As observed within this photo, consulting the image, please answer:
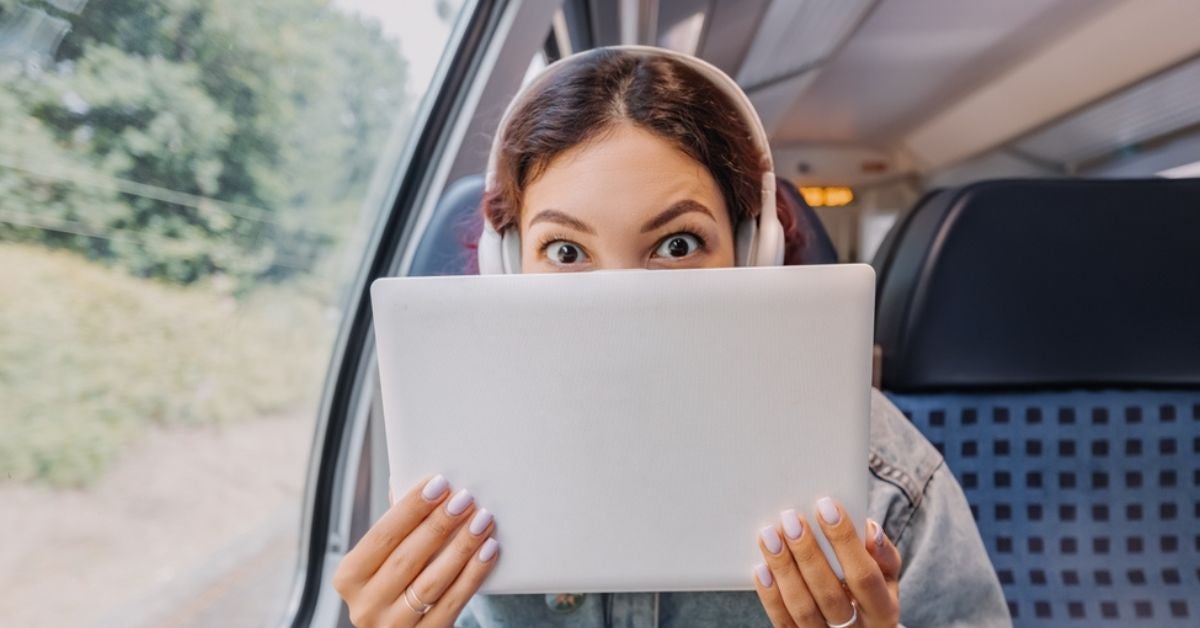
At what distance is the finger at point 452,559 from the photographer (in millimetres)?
577

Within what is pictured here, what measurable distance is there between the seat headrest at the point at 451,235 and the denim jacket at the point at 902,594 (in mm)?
541

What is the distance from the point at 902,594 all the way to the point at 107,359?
1056 millimetres

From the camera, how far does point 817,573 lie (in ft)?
1.91

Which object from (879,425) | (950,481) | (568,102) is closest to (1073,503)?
(950,481)

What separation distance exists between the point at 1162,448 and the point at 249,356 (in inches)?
60.5

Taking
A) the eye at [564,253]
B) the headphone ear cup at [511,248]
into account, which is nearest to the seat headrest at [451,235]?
the headphone ear cup at [511,248]

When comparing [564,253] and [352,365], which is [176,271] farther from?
[564,253]

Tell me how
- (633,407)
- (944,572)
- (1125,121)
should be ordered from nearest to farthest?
(633,407) < (944,572) < (1125,121)

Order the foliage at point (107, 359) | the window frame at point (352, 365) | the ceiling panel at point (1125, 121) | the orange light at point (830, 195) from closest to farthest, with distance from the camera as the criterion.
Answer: the foliage at point (107, 359)
the window frame at point (352, 365)
the ceiling panel at point (1125, 121)
the orange light at point (830, 195)

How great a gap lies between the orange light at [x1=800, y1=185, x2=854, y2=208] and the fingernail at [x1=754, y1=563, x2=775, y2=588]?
447 cm

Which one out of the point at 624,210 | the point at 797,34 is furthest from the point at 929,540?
the point at 797,34

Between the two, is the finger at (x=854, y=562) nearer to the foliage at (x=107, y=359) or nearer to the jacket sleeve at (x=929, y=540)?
the jacket sleeve at (x=929, y=540)

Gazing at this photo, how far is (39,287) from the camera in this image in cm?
83

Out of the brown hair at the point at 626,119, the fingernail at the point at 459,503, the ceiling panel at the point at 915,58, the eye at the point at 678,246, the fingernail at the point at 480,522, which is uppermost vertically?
the ceiling panel at the point at 915,58
